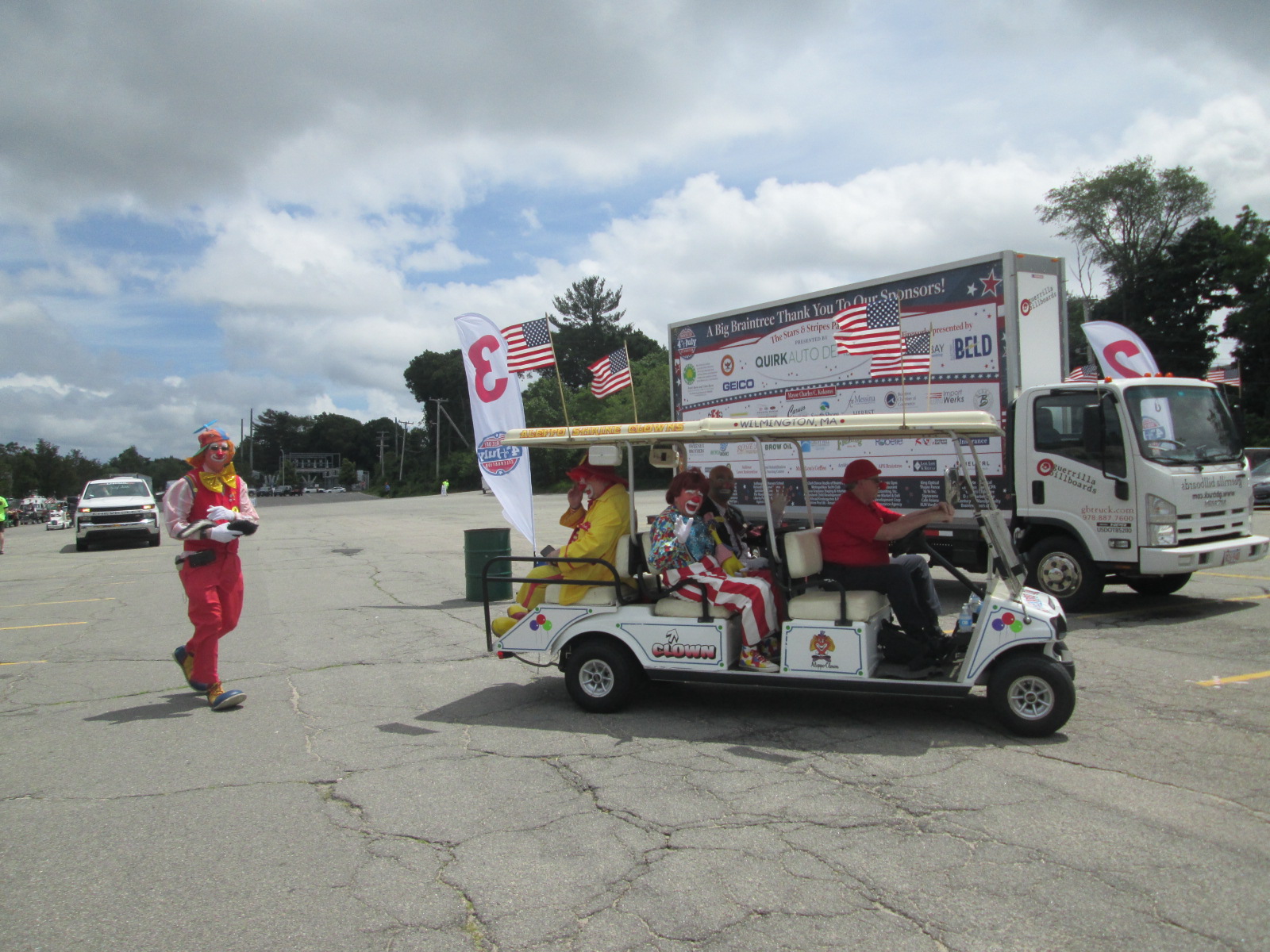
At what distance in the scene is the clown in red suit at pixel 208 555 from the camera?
6473 millimetres

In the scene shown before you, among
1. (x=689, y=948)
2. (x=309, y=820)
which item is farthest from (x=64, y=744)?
(x=689, y=948)

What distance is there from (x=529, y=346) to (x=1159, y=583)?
757 cm

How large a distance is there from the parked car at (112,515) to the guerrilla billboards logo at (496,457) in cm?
1558

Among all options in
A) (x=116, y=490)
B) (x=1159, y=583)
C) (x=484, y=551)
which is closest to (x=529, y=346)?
(x=484, y=551)

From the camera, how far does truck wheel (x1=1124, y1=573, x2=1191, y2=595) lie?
9766mm

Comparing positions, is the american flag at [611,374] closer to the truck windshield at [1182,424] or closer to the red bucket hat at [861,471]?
the red bucket hat at [861,471]

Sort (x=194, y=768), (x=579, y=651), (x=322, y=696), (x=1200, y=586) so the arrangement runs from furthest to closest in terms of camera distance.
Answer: (x=1200, y=586) → (x=322, y=696) → (x=579, y=651) → (x=194, y=768)

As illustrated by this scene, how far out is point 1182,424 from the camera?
8.95m

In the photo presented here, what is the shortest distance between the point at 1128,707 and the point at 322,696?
5.86 meters

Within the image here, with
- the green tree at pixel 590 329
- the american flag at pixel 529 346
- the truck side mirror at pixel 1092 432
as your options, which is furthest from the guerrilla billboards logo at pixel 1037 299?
the green tree at pixel 590 329

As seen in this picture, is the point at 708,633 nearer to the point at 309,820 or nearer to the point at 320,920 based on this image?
the point at 309,820

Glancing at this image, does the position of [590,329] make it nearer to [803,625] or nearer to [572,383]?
[572,383]

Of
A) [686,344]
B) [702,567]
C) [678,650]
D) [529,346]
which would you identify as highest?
[686,344]

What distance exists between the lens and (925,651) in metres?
5.82
